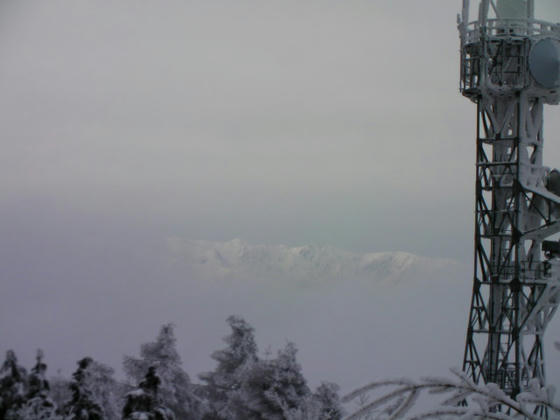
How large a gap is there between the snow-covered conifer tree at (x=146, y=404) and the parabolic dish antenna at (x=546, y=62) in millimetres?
23070

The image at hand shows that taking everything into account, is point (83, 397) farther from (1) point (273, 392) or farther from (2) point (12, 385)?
(1) point (273, 392)

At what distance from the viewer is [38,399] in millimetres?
20875

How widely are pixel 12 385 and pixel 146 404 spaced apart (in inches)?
119

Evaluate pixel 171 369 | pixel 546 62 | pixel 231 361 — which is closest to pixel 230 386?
pixel 231 361

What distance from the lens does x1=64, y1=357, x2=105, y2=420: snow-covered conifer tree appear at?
22.9m

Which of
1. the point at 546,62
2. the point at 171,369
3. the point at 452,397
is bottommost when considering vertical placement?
the point at 452,397

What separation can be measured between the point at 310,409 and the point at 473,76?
1519 cm

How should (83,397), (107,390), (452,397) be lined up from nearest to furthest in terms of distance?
(452,397), (83,397), (107,390)

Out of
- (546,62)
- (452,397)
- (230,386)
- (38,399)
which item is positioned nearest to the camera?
(452,397)

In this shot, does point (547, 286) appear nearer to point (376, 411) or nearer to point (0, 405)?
point (0, 405)

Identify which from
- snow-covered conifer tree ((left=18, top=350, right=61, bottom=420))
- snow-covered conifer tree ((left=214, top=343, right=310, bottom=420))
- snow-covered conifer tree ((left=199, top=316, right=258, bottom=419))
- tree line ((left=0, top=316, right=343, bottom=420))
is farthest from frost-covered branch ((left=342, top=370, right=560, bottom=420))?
snow-covered conifer tree ((left=199, top=316, right=258, bottom=419))

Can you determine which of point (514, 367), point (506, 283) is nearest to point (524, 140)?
point (506, 283)

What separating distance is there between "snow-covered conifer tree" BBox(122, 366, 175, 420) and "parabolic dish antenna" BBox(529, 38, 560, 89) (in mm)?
23070

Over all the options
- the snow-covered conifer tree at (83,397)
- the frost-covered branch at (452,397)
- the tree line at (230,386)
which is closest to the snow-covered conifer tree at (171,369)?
the tree line at (230,386)
